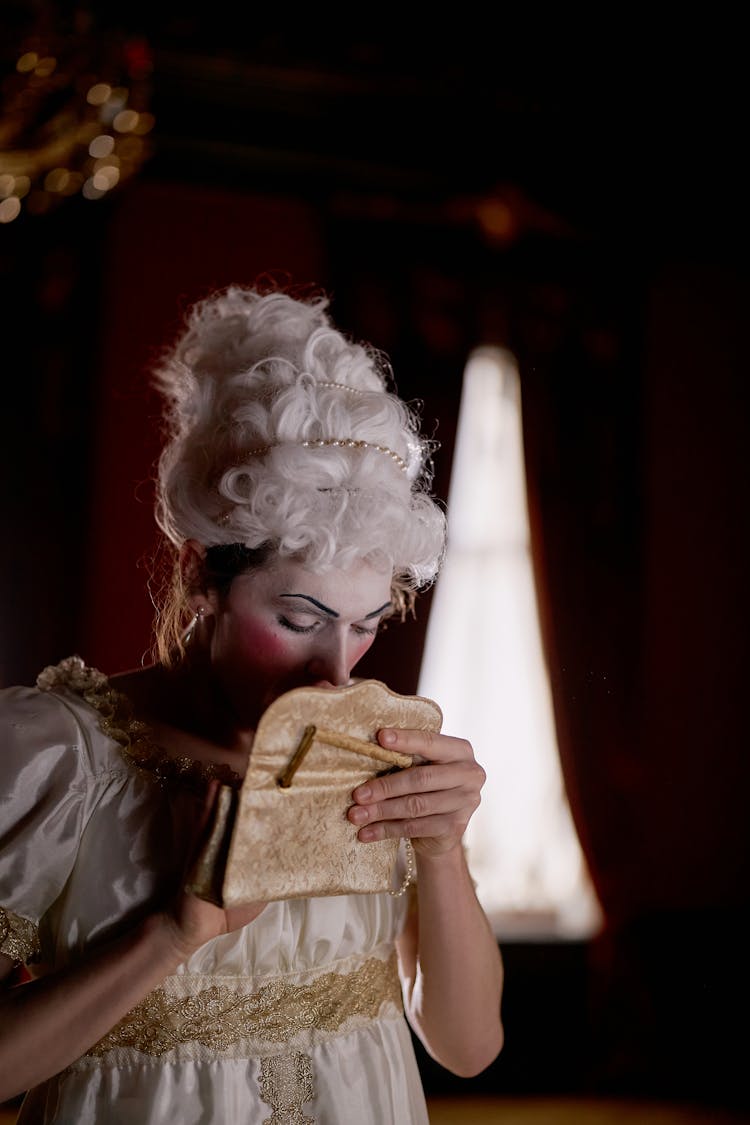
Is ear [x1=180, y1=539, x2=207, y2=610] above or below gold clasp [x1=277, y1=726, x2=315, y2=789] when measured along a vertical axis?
above

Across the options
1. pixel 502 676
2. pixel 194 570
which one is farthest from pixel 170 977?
pixel 502 676

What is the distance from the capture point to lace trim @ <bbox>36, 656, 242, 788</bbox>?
1.28 meters

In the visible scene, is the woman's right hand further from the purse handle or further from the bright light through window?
the bright light through window

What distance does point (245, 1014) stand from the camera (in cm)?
124

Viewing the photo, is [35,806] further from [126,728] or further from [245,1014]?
[245,1014]

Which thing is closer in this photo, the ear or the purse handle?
the purse handle

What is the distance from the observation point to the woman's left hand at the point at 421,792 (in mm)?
1100

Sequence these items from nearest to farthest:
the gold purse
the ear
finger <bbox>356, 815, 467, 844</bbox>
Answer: the gold purse < finger <bbox>356, 815, 467, 844</bbox> < the ear

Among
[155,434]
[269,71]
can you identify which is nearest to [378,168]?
[269,71]

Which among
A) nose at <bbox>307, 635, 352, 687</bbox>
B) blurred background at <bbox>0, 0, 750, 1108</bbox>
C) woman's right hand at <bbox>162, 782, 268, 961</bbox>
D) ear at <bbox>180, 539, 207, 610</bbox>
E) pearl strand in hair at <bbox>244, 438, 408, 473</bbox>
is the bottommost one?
woman's right hand at <bbox>162, 782, 268, 961</bbox>

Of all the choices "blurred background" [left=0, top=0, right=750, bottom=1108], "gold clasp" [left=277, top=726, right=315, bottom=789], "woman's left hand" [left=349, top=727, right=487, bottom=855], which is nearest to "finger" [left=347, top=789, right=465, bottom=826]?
"woman's left hand" [left=349, top=727, right=487, bottom=855]

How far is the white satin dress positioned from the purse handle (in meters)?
0.31

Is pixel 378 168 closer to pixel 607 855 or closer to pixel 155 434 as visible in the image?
pixel 155 434

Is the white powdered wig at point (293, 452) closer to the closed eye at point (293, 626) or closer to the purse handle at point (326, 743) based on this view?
the closed eye at point (293, 626)
